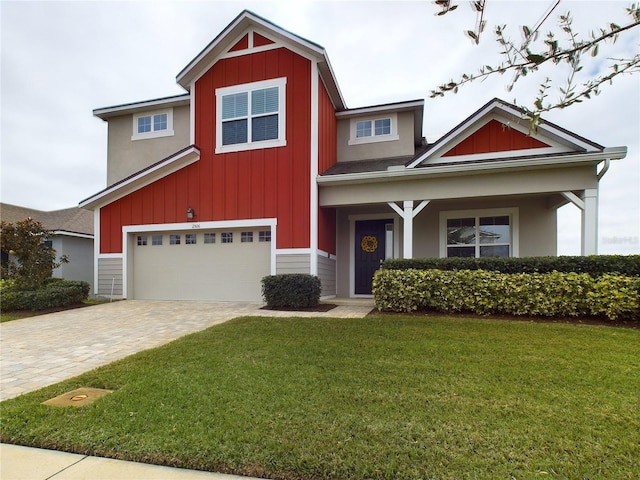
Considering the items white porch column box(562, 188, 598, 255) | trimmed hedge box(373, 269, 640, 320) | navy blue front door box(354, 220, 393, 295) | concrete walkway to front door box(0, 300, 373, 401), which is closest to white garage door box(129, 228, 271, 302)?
concrete walkway to front door box(0, 300, 373, 401)

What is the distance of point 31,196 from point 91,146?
627cm

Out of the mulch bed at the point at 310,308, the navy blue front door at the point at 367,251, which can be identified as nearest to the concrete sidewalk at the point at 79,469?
the mulch bed at the point at 310,308

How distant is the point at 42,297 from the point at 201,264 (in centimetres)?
406

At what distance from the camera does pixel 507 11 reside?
2.62 meters

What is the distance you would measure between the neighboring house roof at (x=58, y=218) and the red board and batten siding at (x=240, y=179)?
5599 millimetres

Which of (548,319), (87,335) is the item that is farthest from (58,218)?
(548,319)

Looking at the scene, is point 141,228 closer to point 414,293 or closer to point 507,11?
point 414,293

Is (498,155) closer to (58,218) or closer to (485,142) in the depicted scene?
(485,142)

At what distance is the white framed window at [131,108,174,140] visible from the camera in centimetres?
1267

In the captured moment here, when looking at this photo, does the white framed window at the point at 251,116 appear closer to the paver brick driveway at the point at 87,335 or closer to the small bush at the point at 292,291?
the small bush at the point at 292,291

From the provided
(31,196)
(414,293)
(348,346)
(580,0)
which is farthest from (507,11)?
(31,196)

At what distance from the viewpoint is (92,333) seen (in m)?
6.71

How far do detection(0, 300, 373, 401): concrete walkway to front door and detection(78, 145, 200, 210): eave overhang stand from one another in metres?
3.50

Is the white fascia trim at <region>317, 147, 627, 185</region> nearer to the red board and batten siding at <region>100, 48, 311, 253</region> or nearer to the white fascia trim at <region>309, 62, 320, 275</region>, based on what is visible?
the white fascia trim at <region>309, 62, 320, 275</region>
